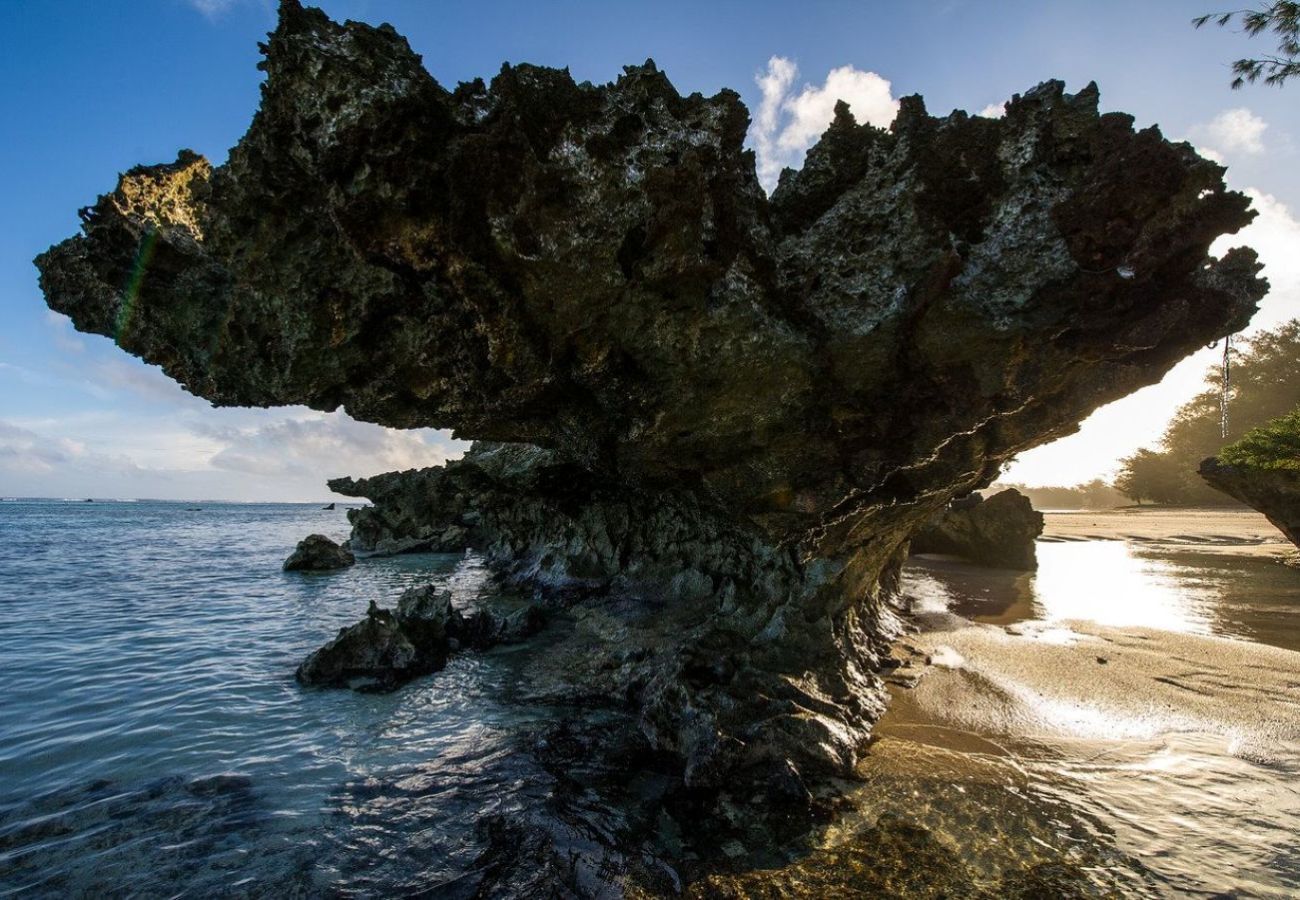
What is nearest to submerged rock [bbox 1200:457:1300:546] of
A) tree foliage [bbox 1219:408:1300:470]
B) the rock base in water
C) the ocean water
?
tree foliage [bbox 1219:408:1300:470]

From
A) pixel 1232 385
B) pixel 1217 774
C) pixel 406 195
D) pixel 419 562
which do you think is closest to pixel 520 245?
pixel 406 195

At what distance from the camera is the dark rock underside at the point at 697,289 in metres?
5.61

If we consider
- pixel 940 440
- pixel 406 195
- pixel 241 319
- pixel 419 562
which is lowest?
pixel 419 562

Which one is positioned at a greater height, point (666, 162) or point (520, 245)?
point (666, 162)

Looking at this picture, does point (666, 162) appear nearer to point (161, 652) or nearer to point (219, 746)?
point (219, 746)

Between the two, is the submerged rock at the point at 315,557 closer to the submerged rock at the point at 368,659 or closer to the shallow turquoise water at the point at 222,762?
the shallow turquoise water at the point at 222,762

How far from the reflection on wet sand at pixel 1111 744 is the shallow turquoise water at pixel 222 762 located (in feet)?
15.4

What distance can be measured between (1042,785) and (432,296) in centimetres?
842

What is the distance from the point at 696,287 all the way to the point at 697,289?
26mm

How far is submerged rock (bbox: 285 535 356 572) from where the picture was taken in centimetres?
2548

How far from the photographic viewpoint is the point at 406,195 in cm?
566

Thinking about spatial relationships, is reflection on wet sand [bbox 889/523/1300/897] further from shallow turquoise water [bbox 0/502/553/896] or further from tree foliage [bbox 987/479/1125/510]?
tree foliage [bbox 987/479/1125/510]

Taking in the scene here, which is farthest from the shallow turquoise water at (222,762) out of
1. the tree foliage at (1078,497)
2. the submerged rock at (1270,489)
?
the tree foliage at (1078,497)

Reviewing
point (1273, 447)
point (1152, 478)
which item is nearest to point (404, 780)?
point (1273, 447)
